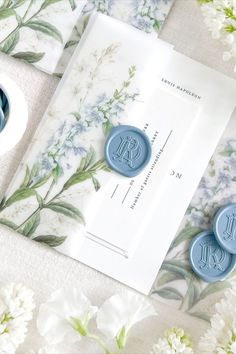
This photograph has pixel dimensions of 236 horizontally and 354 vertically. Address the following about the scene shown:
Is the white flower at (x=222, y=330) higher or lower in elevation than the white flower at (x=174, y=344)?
higher

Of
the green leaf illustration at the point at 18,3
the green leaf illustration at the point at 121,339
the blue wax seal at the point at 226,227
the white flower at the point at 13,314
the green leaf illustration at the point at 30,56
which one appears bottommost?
the white flower at the point at 13,314

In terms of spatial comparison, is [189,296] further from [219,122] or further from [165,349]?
[219,122]

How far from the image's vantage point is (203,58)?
2.43 ft

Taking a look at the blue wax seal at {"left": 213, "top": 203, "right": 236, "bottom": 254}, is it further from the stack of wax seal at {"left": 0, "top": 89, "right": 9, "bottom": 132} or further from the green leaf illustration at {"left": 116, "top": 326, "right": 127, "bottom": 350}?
→ the stack of wax seal at {"left": 0, "top": 89, "right": 9, "bottom": 132}

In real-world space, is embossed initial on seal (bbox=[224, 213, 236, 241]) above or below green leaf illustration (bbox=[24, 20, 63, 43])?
below

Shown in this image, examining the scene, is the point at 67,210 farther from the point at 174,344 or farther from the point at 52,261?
the point at 174,344

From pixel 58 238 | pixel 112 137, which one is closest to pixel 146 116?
pixel 112 137

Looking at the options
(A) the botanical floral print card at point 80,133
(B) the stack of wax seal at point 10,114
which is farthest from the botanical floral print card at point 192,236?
(B) the stack of wax seal at point 10,114

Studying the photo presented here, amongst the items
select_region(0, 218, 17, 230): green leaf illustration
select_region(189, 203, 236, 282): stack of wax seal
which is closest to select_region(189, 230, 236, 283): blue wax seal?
select_region(189, 203, 236, 282): stack of wax seal

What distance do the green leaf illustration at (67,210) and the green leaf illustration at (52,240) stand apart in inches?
1.2

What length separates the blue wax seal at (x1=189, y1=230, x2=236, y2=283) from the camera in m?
0.72

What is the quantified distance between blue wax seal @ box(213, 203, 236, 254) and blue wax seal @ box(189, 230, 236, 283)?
1 cm
